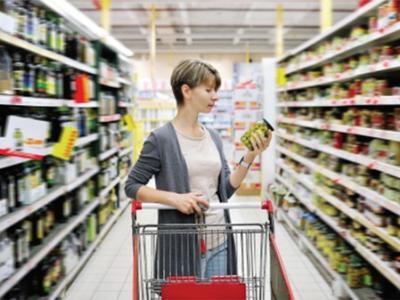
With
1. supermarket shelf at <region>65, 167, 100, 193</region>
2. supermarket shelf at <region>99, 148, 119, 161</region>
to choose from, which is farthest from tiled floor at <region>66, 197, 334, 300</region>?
supermarket shelf at <region>99, 148, 119, 161</region>

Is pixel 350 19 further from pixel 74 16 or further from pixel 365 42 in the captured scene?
pixel 74 16

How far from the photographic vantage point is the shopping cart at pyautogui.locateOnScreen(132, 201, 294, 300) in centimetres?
173

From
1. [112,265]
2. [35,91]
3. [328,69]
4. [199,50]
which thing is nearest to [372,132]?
[328,69]

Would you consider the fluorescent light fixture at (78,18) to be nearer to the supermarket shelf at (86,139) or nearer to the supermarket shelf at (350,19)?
the supermarket shelf at (86,139)

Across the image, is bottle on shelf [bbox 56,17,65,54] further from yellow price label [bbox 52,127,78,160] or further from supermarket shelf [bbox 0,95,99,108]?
yellow price label [bbox 52,127,78,160]

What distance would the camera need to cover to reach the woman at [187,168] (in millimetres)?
2012

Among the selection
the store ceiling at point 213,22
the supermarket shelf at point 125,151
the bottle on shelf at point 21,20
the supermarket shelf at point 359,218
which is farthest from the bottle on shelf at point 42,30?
the store ceiling at point 213,22

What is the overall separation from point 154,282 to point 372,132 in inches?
78.3

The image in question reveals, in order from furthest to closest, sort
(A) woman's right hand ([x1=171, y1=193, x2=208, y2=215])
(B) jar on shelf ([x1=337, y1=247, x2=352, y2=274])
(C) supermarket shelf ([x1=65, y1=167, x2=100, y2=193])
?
(C) supermarket shelf ([x1=65, y1=167, x2=100, y2=193])
(B) jar on shelf ([x1=337, y1=247, x2=352, y2=274])
(A) woman's right hand ([x1=171, y1=193, x2=208, y2=215])

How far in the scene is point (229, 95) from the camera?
51.1 feet

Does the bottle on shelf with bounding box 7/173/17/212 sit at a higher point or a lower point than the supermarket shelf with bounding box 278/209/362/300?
higher

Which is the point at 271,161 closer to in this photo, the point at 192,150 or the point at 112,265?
the point at 112,265

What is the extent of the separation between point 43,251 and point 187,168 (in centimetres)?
170

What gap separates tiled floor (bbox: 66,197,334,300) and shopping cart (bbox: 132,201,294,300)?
208 centimetres
